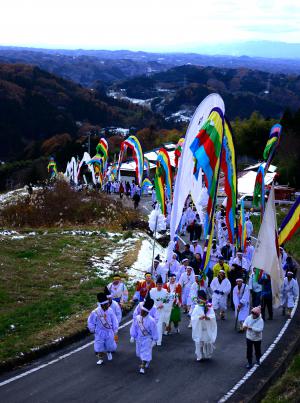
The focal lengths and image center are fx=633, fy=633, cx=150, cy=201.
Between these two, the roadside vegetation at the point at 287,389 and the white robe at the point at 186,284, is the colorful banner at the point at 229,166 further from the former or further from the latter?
the roadside vegetation at the point at 287,389

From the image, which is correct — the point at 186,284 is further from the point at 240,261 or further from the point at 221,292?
the point at 240,261

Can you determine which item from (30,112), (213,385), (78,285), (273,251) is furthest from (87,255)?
(30,112)

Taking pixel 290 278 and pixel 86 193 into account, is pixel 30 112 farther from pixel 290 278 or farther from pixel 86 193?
pixel 290 278

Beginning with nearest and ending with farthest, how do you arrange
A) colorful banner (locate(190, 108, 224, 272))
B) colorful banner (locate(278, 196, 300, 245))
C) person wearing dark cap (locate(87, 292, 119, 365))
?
1. person wearing dark cap (locate(87, 292, 119, 365))
2. colorful banner (locate(190, 108, 224, 272))
3. colorful banner (locate(278, 196, 300, 245))

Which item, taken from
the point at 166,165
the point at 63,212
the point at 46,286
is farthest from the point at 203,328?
the point at 63,212

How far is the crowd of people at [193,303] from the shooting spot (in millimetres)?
10617

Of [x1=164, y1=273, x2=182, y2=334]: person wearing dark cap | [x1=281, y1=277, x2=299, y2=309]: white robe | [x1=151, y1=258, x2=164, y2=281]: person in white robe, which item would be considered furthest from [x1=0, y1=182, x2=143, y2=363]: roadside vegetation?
[x1=281, y1=277, x2=299, y2=309]: white robe

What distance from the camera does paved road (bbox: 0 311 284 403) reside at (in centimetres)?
943

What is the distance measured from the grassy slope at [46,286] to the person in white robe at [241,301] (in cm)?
314

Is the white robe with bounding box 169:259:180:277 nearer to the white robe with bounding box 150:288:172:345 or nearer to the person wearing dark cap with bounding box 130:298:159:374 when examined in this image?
the white robe with bounding box 150:288:172:345

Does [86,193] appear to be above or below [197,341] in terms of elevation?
below

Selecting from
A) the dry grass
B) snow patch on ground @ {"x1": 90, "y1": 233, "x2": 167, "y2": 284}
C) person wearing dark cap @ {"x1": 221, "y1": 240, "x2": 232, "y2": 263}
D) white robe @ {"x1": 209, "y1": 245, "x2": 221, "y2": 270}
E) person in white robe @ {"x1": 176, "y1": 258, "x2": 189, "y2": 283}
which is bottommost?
the dry grass

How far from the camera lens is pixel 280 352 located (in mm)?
11594

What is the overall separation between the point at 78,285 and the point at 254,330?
630cm
